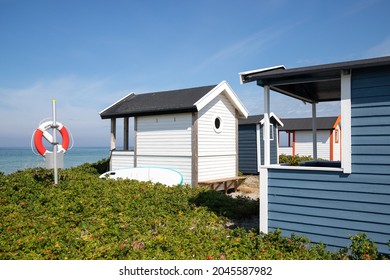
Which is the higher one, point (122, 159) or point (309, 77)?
point (309, 77)

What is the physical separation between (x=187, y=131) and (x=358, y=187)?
25.6 ft

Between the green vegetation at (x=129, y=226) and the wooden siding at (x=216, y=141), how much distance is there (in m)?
2.52

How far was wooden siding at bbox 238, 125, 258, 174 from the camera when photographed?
1934cm

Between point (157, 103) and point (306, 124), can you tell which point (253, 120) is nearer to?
point (157, 103)

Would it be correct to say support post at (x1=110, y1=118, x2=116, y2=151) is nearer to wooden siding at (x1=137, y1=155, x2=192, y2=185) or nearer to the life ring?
wooden siding at (x1=137, y1=155, x2=192, y2=185)

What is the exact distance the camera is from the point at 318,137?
24.9 meters

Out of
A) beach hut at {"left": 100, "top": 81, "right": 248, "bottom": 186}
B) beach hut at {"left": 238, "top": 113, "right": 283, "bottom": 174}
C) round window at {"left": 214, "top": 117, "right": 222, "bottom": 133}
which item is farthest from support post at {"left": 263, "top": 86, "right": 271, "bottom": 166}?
beach hut at {"left": 238, "top": 113, "right": 283, "bottom": 174}

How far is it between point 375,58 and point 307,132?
2150 cm

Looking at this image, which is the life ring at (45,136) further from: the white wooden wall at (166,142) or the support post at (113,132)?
the white wooden wall at (166,142)

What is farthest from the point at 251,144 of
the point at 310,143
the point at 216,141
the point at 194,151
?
the point at 310,143

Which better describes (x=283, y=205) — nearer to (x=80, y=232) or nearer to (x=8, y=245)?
(x=80, y=232)

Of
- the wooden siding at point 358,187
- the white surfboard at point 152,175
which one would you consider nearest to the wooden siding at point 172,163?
the white surfboard at point 152,175
